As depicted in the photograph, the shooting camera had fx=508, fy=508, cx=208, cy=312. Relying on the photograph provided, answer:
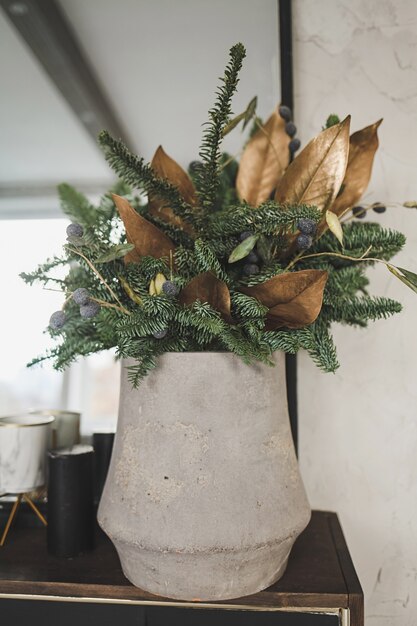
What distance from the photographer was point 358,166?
26.4 inches

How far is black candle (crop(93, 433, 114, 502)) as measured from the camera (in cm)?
84

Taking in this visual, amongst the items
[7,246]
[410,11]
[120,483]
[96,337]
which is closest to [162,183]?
[96,337]

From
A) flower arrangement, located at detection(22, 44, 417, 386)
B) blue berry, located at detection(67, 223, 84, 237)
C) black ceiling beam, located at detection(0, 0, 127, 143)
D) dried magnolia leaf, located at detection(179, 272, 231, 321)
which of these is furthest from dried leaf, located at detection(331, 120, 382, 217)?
black ceiling beam, located at detection(0, 0, 127, 143)

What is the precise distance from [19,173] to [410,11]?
78 centimetres

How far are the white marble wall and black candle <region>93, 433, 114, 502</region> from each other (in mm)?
334

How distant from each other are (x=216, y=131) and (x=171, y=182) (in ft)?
0.48

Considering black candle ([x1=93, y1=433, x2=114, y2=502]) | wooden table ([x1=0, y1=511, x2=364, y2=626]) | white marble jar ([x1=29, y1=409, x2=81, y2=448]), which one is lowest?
wooden table ([x1=0, y1=511, x2=364, y2=626])

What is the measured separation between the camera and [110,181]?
93cm

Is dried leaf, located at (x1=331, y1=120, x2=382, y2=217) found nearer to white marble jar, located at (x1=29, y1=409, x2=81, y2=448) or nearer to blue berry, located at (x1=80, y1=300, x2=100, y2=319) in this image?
blue berry, located at (x1=80, y1=300, x2=100, y2=319)

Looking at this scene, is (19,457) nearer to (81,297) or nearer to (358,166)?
(81,297)

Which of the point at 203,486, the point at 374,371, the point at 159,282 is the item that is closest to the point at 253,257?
the point at 159,282

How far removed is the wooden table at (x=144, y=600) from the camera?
1.87 ft

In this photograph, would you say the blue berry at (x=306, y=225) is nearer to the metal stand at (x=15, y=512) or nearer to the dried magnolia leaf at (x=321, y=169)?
the dried magnolia leaf at (x=321, y=169)

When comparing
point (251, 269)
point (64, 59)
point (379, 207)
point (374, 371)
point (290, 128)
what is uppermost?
point (64, 59)
